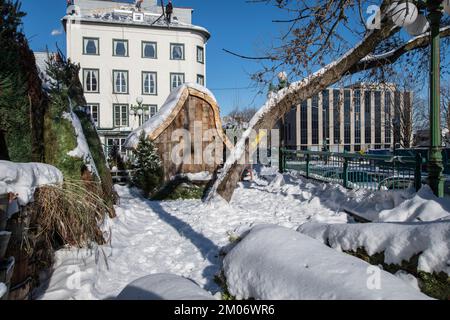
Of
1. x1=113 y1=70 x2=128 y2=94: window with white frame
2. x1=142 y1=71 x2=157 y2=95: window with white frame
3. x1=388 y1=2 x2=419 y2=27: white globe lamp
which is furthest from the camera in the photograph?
x1=142 y1=71 x2=157 y2=95: window with white frame

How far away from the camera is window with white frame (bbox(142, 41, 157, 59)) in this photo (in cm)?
3412

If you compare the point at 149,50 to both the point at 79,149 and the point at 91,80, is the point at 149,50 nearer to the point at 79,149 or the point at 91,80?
the point at 91,80

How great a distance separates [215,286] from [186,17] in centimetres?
Answer: 3932

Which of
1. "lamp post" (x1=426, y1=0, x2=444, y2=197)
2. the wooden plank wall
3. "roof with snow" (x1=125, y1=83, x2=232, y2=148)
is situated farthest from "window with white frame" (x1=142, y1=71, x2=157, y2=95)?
"lamp post" (x1=426, y1=0, x2=444, y2=197)

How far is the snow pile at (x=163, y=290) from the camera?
2305 mm

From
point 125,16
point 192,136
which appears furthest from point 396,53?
point 125,16

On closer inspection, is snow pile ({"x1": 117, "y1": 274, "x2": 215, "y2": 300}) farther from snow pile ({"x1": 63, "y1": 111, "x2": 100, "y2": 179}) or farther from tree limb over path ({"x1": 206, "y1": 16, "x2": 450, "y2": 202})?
tree limb over path ({"x1": 206, "y1": 16, "x2": 450, "y2": 202})

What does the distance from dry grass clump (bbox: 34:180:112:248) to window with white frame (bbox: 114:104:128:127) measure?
31065mm

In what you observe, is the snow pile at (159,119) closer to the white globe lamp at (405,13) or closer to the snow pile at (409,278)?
the white globe lamp at (405,13)

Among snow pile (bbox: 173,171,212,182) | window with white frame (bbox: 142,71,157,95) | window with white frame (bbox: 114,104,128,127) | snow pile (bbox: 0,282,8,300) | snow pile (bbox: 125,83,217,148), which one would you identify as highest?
window with white frame (bbox: 142,71,157,95)

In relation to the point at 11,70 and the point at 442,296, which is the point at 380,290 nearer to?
the point at 442,296

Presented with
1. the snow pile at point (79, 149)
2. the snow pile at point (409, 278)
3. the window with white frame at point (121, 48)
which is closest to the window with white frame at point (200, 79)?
the window with white frame at point (121, 48)

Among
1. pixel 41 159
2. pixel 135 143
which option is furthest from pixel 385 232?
pixel 135 143

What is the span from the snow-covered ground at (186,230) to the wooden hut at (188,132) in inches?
84.6
